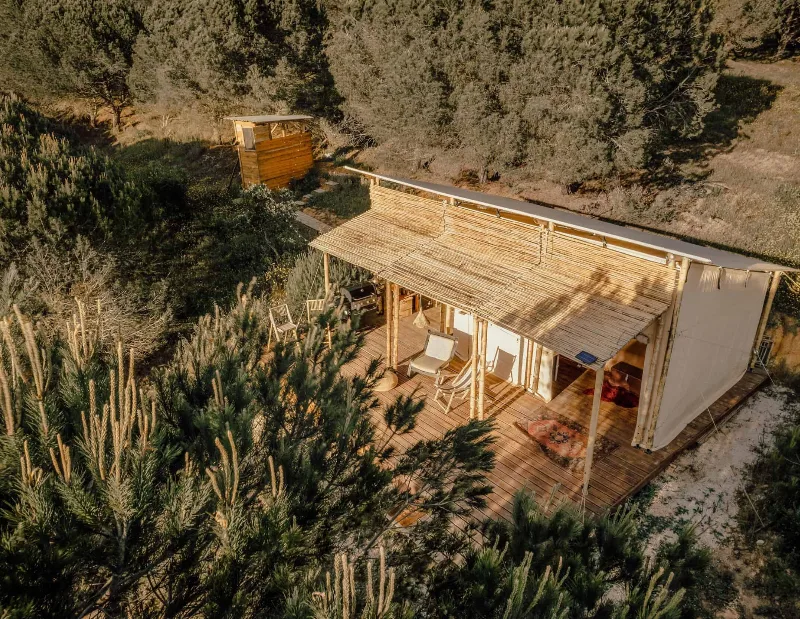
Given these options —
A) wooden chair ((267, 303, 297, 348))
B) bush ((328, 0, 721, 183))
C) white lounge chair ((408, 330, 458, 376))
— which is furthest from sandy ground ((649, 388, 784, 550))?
bush ((328, 0, 721, 183))

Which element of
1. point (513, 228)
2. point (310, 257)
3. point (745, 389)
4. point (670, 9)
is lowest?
point (745, 389)

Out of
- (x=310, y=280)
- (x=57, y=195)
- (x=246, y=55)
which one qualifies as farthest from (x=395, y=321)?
(x=246, y=55)

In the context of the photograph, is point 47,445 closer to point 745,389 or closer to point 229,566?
point 229,566

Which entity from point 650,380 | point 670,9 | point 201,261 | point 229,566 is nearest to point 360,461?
point 229,566

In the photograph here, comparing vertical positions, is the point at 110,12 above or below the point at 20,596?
above

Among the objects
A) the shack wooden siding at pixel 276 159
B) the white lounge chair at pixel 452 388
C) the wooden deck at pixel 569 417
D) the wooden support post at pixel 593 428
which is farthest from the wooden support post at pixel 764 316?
the shack wooden siding at pixel 276 159

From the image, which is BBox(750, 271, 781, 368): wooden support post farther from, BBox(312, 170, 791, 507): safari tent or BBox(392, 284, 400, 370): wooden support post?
BBox(392, 284, 400, 370): wooden support post

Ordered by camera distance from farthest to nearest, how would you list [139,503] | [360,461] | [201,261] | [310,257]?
[201,261] → [310,257] → [360,461] → [139,503]
